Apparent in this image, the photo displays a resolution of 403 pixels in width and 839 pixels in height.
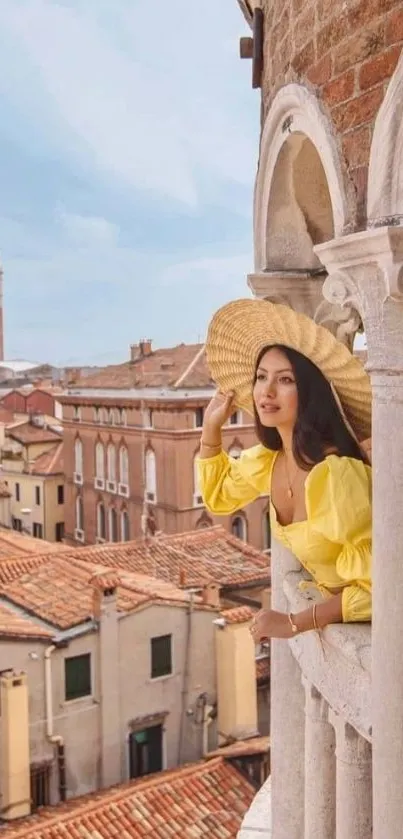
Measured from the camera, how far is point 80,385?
39656 millimetres

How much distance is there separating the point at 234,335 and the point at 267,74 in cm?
119

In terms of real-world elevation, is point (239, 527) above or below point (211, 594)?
below

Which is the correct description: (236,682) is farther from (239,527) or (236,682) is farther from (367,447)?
(239,527)

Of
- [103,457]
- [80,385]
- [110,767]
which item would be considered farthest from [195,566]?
[80,385]

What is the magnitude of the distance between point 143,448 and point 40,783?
20105 millimetres

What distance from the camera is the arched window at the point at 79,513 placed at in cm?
3984

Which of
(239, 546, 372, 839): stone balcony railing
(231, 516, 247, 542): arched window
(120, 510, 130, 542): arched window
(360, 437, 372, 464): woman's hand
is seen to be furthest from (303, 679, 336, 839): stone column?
(120, 510, 130, 542): arched window

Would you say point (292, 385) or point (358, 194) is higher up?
point (358, 194)

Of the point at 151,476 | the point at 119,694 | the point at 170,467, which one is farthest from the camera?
the point at 151,476

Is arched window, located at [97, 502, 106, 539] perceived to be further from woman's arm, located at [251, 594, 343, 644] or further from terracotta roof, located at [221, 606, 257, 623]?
woman's arm, located at [251, 594, 343, 644]

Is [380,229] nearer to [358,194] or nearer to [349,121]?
[358,194]

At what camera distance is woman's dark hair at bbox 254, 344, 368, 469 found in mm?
3439

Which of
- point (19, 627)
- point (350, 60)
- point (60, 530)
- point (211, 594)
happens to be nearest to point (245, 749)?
point (19, 627)

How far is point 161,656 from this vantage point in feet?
55.2
